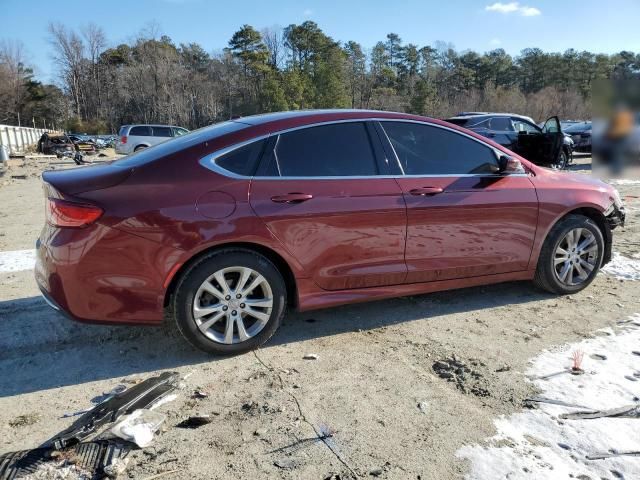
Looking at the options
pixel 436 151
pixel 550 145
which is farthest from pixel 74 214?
pixel 550 145

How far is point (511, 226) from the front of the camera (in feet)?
13.4

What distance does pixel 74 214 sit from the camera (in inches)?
118

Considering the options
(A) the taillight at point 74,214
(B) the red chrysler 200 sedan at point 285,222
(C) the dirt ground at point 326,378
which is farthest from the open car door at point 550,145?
(A) the taillight at point 74,214

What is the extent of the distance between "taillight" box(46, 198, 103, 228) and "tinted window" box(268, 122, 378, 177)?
117 centimetres

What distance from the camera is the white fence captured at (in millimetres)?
32875

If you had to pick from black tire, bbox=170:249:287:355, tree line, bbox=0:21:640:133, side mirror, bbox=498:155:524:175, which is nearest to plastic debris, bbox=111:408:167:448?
black tire, bbox=170:249:287:355

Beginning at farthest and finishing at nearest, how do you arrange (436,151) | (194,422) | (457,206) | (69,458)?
1. (436,151)
2. (457,206)
3. (194,422)
4. (69,458)

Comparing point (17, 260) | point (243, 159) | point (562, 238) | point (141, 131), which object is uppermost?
point (141, 131)

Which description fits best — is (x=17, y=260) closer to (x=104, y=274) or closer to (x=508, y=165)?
(x=104, y=274)

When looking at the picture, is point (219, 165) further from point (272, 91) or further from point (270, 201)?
point (272, 91)

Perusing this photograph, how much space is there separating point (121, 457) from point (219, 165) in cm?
182

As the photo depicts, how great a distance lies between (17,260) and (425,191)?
15.3 ft

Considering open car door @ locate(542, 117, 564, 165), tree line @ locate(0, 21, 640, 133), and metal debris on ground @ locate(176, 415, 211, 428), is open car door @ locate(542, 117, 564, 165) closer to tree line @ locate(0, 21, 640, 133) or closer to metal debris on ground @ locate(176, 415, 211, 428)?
metal debris on ground @ locate(176, 415, 211, 428)

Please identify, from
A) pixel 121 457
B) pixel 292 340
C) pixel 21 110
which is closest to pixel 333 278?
pixel 292 340
